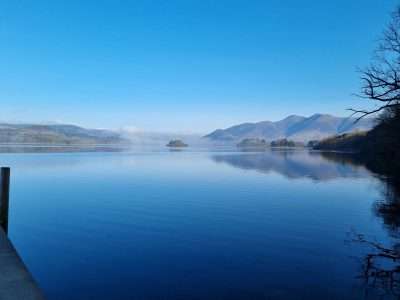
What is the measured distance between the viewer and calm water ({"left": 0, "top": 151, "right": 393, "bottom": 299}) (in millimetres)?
7000

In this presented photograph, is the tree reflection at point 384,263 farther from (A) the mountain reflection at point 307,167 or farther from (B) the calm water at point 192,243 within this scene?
(A) the mountain reflection at point 307,167

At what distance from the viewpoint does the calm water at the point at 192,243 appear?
23.0 ft

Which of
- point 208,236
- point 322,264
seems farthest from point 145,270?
point 322,264

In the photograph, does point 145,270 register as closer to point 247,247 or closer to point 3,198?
point 247,247

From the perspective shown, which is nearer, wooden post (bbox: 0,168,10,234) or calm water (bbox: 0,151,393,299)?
calm water (bbox: 0,151,393,299)

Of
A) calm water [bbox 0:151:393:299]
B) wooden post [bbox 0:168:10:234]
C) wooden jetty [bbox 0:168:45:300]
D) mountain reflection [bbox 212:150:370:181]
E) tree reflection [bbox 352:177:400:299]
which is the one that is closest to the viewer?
wooden jetty [bbox 0:168:45:300]

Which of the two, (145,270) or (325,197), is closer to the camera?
(145,270)

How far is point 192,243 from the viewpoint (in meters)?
10.1

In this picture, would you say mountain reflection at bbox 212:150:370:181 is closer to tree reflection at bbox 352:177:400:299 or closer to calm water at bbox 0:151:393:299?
calm water at bbox 0:151:393:299

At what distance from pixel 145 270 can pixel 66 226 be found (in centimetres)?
555

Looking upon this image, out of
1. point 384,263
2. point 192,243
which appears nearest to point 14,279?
point 192,243

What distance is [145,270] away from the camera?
7.85m

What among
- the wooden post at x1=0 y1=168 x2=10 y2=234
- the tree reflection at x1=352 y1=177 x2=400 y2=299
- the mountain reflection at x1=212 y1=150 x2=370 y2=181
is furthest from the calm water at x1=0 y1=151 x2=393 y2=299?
the mountain reflection at x1=212 y1=150 x2=370 y2=181

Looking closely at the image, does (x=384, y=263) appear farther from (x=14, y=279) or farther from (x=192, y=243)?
(x=14, y=279)
